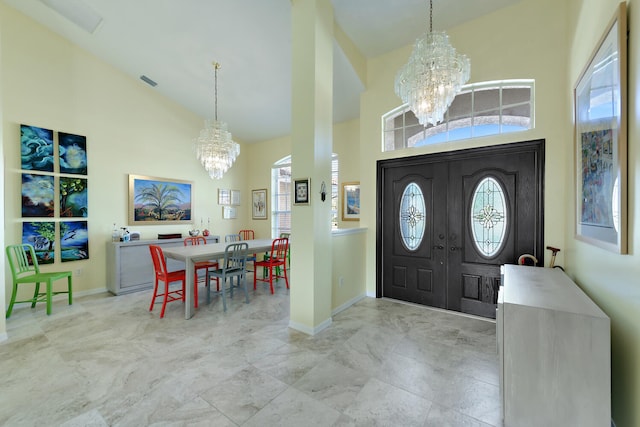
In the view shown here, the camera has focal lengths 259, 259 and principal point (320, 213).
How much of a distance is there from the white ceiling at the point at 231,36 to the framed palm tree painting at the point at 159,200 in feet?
6.08

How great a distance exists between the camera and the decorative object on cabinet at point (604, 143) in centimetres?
134

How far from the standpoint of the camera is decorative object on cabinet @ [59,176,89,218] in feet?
13.4

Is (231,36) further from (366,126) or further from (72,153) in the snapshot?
(72,153)

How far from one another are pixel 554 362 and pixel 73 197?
605 cm

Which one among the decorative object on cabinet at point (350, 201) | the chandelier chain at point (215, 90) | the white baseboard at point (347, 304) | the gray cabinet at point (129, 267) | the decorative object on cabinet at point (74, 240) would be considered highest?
the chandelier chain at point (215, 90)

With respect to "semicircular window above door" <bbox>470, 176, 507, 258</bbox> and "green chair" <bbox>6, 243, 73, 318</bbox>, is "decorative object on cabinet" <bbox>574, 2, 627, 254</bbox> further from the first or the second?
"green chair" <bbox>6, 243, 73, 318</bbox>

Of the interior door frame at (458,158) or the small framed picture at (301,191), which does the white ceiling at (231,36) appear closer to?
the interior door frame at (458,158)

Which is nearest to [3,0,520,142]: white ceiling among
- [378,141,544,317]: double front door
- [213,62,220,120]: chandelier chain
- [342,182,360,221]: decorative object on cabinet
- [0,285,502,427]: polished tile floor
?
[213,62,220,120]: chandelier chain

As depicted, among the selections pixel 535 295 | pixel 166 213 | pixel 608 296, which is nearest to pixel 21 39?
pixel 166 213

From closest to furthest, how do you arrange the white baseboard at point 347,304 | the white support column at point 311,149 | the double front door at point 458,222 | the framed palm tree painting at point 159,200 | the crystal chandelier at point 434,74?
the crystal chandelier at point 434,74 < the white support column at point 311,149 < the double front door at point 458,222 < the white baseboard at point 347,304 < the framed palm tree painting at point 159,200

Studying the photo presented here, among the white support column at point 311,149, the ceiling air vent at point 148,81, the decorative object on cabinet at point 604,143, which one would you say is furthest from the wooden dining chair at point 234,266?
the decorative object on cabinet at point 604,143

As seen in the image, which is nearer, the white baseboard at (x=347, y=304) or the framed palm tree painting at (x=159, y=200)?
the white baseboard at (x=347, y=304)

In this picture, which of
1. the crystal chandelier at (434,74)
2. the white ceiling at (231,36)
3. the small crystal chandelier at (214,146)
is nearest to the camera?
the crystal chandelier at (434,74)

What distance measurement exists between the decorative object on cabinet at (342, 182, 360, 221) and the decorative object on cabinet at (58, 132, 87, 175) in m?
4.54
